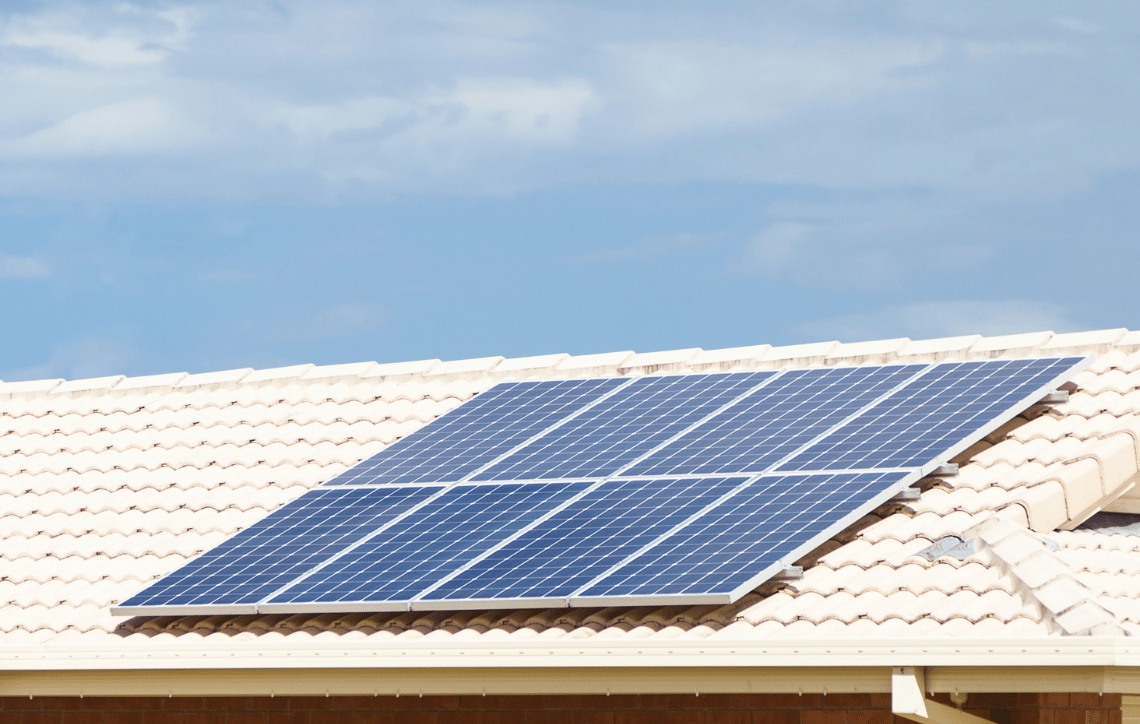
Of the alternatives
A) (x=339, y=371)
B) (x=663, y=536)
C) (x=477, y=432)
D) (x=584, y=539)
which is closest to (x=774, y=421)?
(x=663, y=536)

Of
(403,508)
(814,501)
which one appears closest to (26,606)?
(403,508)

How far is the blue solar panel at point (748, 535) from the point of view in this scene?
1079cm

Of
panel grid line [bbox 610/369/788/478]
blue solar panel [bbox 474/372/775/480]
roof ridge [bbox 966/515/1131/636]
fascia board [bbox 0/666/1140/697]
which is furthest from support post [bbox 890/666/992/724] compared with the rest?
blue solar panel [bbox 474/372/775/480]

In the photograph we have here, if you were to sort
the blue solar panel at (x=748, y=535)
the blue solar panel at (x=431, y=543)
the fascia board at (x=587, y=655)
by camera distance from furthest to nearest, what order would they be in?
the blue solar panel at (x=431, y=543) → the blue solar panel at (x=748, y=535) → the fascia board at (x=587, y=655)

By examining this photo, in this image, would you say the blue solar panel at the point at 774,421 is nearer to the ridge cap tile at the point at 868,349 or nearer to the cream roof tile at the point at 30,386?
the ridge cap tile at the point at 868,349

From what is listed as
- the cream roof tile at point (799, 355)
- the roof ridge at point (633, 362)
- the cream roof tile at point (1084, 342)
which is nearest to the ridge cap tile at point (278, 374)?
the roof ridge at point (633, 362)

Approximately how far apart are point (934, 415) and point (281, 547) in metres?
5.10

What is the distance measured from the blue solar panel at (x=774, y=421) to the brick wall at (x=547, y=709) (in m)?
2.09

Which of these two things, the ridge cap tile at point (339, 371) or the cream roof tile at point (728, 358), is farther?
the ridge cap tile at point (339, 371)

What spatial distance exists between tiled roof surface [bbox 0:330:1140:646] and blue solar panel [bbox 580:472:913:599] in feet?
0.87

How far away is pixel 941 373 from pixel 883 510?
2.38 metres

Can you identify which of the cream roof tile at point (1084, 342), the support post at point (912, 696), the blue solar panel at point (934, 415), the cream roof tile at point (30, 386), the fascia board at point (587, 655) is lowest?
the support post at point (912, 696)

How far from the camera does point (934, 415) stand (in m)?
13.1

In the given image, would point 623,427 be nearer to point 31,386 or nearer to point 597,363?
point 597,363
